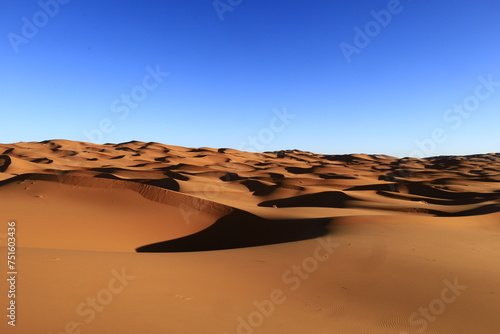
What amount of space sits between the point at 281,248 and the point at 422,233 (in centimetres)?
343

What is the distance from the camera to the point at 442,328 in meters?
3.14

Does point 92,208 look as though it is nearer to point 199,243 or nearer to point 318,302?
point 199,243

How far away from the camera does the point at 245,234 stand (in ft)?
28.0

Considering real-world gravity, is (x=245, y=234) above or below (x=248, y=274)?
below

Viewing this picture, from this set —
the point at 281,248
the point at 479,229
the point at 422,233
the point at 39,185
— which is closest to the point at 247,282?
the point at 281,248

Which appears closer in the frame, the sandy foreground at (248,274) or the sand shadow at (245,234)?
the sandy foreground at (248,274)

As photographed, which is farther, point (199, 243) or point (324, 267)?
point (199, 243)

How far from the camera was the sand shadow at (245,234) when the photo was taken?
24.9 feet

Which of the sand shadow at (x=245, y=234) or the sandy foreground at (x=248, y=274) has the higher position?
the sandy foreground at (x=248, y=274)

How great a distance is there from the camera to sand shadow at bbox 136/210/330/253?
7582mm

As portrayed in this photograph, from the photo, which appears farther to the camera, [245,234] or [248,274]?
[245,234]

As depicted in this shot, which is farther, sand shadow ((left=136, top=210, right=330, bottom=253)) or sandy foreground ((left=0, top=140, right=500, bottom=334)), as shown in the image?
sand shadow ((left=136, top=210, right=330, bottom=253))

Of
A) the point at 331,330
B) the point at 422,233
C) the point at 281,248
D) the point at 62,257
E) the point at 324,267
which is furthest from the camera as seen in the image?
the point at 422,233

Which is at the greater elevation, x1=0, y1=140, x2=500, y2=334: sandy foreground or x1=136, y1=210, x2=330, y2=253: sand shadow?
x1=0, y1=140, x2=500, y2=334: sandy foreground
